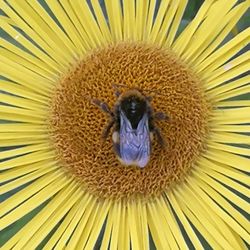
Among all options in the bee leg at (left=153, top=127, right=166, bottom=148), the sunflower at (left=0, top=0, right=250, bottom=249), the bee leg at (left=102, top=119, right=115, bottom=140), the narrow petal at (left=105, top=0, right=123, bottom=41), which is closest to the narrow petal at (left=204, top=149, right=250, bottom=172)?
the sunflower at (left=0, top=0, right=250, bottom=249)

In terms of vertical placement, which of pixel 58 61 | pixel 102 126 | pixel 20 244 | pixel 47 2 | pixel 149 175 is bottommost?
pixel 20 244

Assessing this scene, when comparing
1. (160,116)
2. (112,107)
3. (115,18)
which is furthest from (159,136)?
(115,18)

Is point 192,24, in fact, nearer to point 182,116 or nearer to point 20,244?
point 182,116

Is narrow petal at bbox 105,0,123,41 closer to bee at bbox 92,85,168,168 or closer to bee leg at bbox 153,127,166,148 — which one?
bee at bbox 92,85,168,168

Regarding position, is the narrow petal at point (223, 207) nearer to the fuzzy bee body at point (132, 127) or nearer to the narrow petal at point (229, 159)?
the narrow petal at point (229, 159)

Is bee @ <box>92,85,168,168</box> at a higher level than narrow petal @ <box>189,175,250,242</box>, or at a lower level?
higher

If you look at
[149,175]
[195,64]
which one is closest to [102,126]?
[149,175]
